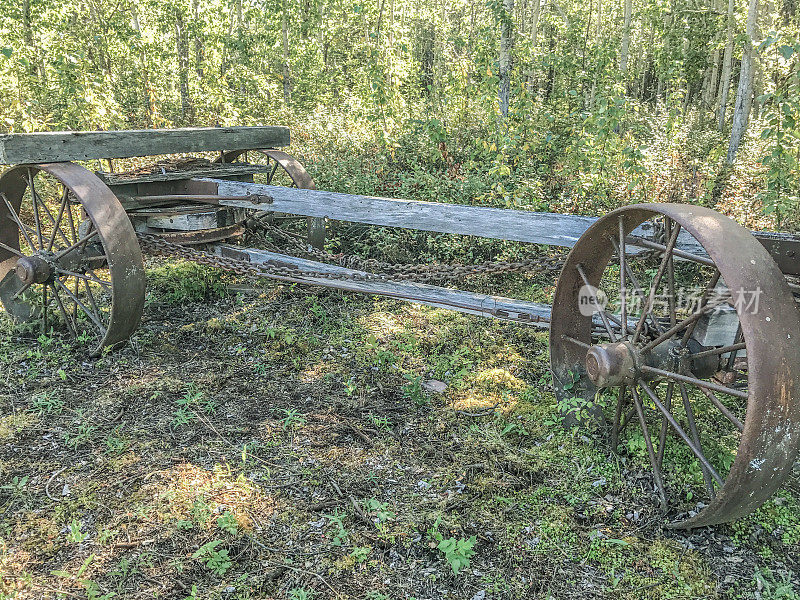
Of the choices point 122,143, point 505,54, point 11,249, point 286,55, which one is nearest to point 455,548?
point 122,143

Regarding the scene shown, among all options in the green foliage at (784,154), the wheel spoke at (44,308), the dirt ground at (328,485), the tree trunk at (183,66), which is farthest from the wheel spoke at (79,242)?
the tree trunk at (183,66)

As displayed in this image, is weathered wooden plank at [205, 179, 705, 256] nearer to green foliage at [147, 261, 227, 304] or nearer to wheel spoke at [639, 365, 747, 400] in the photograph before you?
wheel spoke at [639, 365, 747, 400]

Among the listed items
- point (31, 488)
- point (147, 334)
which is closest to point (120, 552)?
point (31, 488)

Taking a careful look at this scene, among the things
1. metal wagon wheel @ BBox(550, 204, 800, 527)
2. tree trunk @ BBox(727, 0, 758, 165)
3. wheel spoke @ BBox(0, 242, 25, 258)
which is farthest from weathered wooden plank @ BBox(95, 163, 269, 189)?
tree trunk @ BBox(727, 0, 758, 165)

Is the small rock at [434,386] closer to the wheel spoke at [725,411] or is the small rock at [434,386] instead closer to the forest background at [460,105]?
the wheel spoke at [725,411]

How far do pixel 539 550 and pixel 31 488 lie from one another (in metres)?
3.18

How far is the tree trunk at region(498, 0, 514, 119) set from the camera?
333 inches

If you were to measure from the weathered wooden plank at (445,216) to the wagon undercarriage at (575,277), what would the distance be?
0.04 feet

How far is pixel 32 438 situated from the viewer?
164 inches

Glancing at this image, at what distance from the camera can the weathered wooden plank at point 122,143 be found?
4840 millimetres

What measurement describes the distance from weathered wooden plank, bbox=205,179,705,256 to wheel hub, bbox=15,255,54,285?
6.51ft

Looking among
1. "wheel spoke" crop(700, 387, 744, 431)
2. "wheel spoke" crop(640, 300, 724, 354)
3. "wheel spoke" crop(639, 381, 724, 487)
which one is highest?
"wheel spoke" crop(640, 300, 724, 354)

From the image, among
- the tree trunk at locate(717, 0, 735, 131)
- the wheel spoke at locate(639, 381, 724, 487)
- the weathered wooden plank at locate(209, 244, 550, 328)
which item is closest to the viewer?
the wheel spoke at locate(639, 381, 724, 487)

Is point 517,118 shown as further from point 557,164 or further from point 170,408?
point 170,408
